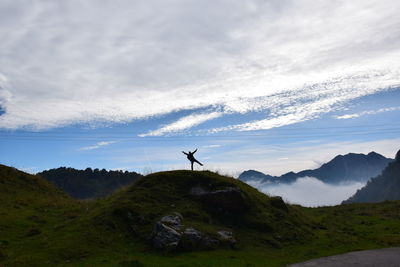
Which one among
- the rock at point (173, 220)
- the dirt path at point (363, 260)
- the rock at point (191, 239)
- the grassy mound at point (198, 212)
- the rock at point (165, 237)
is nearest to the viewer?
the dirt path at point (363, 260)

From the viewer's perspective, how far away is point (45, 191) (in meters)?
56.8

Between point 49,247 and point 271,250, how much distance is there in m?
20.0

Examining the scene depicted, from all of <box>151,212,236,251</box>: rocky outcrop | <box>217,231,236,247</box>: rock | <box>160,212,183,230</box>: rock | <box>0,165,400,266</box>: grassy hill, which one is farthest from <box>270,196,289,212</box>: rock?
<box>160,212,183,230</box>: rock

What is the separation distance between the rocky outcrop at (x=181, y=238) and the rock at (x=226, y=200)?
5.31 meters

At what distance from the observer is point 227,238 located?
29391 millimetres

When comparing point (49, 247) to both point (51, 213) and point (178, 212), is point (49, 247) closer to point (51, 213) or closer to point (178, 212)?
point (178, 212)

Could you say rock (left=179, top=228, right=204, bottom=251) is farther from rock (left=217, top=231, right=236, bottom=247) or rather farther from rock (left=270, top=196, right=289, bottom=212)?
rock (left=270, top=196, right=289, bottom=212)

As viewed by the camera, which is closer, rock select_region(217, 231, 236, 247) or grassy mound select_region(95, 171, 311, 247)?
rock select_region(217, 231, 236, 247)

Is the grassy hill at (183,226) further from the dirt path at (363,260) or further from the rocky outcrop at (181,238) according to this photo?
the dirt path at (363,260)

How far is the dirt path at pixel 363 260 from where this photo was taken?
22575 mm

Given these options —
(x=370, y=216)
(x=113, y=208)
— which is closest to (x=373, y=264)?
(x=113, y=208)

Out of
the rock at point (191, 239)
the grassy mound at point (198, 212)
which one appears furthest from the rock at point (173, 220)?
the rock at point (191, 239)

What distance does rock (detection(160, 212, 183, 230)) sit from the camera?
2932 centimetres

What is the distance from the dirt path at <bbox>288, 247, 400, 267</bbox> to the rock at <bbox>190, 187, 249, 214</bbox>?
1178cm
